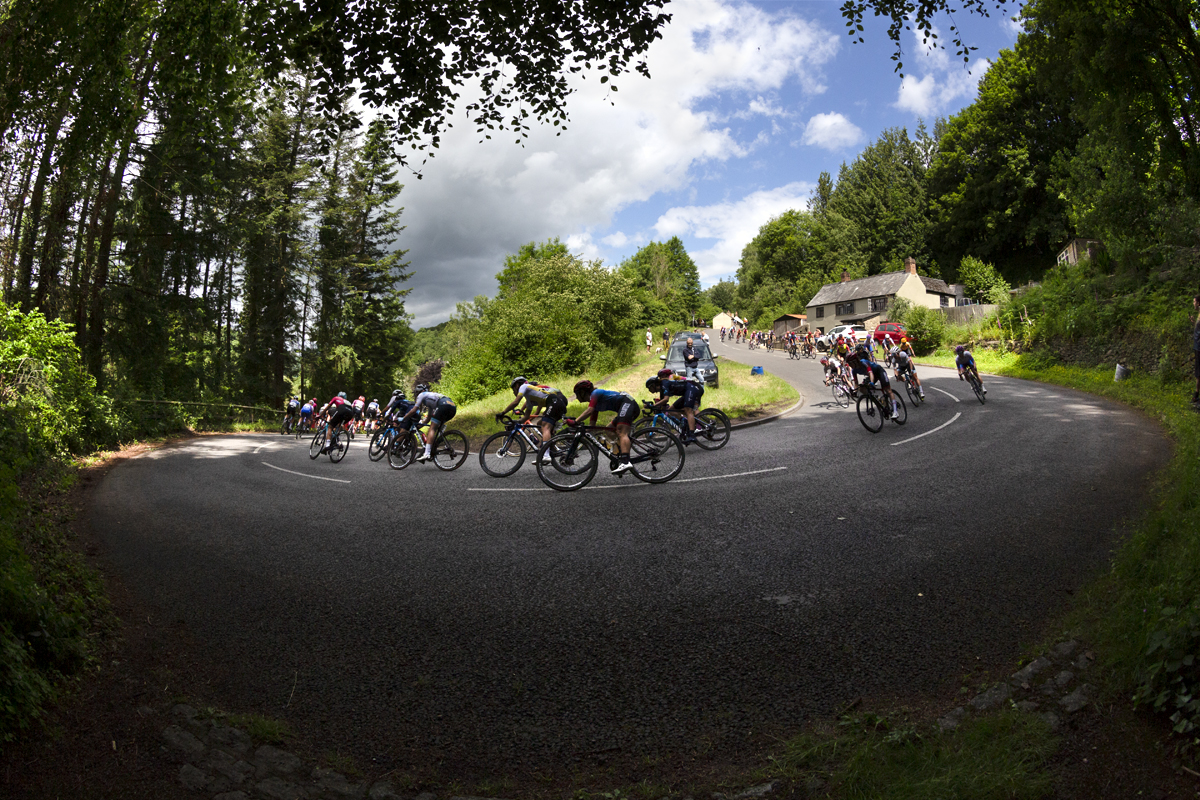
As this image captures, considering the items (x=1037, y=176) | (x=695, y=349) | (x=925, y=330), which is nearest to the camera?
(x=695, y=349)

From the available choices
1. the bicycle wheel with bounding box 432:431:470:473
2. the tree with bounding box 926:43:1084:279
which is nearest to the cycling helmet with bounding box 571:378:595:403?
the bicycle wheel with bounding box 432:431:470:473

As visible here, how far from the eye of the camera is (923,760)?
3381 mm

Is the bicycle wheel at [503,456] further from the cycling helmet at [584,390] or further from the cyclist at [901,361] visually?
the cyclist at [901,361]

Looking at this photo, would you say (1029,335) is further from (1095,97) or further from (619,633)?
(619,633)

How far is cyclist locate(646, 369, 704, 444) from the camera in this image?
12.8m

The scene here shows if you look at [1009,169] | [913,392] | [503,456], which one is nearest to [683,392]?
[503,456]

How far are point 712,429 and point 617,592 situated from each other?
8.42 m

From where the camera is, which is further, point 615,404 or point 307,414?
point 307,414

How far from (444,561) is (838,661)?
13.2 ft

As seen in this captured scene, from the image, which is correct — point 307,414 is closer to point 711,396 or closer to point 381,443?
point 381,443

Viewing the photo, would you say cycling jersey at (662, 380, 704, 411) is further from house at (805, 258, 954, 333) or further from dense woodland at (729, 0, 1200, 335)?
house at (805, 258, 954, 333)

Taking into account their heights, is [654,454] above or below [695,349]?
below

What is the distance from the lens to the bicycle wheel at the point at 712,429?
13.8 metres

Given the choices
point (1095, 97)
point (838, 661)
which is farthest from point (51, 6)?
point (1095, 97)
